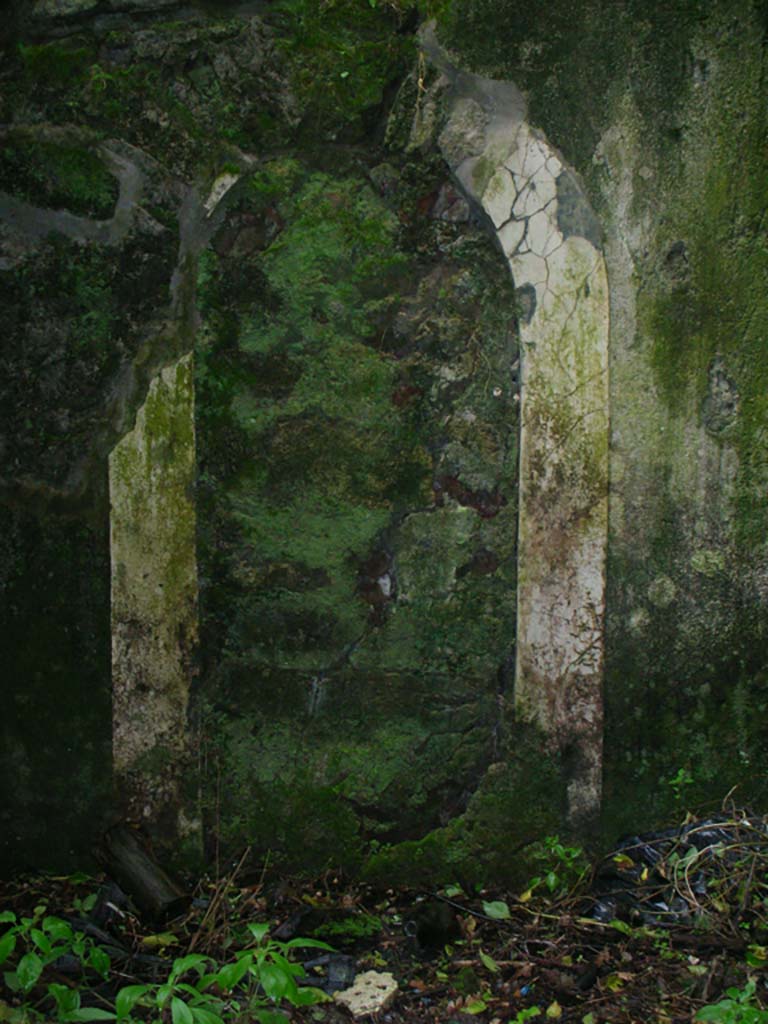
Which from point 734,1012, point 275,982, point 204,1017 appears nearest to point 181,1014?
point 204,1017

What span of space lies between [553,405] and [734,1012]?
1456mm

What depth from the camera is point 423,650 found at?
2.44 m

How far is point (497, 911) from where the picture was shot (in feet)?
7.53

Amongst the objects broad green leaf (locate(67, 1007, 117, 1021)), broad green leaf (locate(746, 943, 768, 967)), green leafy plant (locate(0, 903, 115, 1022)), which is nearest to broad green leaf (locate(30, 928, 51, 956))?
green leafy plant (locate(0, 903, 115, 1022))

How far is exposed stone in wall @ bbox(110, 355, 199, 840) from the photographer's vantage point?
2.38m

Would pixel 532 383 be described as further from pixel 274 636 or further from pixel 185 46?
pixel 185 46

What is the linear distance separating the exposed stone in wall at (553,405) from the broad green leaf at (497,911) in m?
0.32

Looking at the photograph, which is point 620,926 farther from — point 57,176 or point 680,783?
point 57,176

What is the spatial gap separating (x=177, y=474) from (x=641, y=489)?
1273mm

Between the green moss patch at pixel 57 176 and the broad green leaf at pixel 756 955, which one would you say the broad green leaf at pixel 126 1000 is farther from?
the green moss patch at pixel 57 176

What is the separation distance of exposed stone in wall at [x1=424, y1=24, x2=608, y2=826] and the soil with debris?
10.1 inches

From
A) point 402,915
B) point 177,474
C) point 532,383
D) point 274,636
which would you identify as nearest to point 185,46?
point 177,474

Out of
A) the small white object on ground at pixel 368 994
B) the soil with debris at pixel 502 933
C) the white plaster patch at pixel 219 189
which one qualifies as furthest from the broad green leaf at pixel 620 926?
the white plaster patch at pixel 219 189

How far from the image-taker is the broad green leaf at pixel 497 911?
2283 mm
